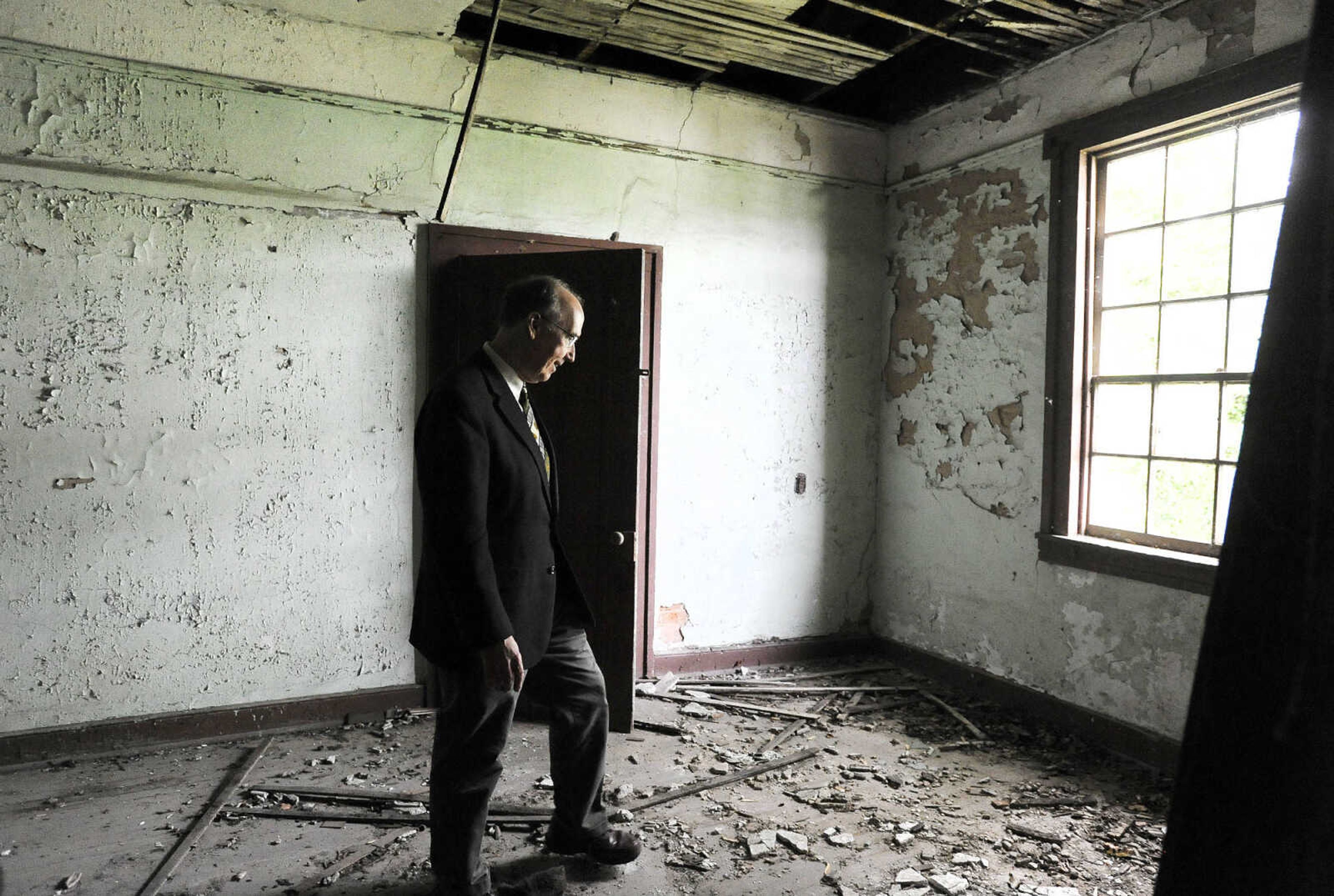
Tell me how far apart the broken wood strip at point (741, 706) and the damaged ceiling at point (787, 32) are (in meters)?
3.06

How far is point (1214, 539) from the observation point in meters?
3.26

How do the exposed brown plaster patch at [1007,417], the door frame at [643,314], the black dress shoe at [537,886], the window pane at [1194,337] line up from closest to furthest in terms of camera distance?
the black dress shoe at [537,886] → the window pane at [1194,337] → the door frame at [643,314] → the exposed brown plaster patch at [1007,417]

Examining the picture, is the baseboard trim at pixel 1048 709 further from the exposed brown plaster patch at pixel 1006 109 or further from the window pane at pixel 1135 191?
the exposed brown plaster patch at pixel 1006 109

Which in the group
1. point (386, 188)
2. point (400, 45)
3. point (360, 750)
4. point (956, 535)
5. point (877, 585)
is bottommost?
point (360, 750)

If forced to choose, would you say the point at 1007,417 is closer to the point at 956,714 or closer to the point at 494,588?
the point at 956,714

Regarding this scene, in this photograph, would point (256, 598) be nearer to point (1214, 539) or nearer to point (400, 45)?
point (400, 45)

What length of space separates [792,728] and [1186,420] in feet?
6.81

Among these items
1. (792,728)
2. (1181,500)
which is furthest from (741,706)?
(1181,500)

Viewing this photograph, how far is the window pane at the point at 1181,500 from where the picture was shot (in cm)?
330

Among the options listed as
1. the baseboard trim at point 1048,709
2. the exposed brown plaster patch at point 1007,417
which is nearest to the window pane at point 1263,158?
the exposed brown plaster patch at point 1007,417

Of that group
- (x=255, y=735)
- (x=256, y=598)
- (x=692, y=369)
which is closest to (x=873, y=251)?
(x=692, y=369)

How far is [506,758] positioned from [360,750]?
2.02ft

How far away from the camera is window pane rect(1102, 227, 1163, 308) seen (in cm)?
354

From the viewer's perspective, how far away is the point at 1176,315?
346 cm
